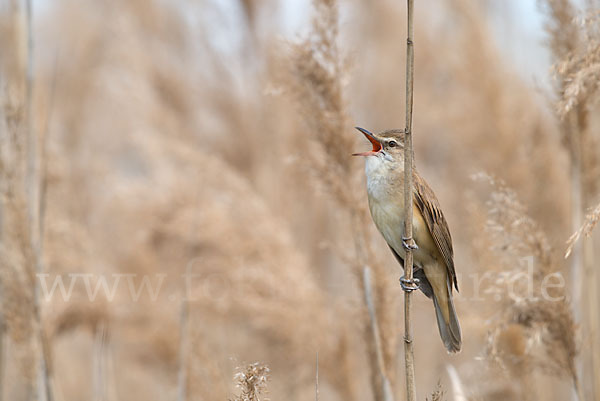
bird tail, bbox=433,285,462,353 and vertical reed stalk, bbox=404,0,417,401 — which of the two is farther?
bird tail, bbox=433,285,462,353

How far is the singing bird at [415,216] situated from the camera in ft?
6.49

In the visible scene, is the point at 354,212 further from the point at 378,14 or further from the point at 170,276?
the point at 378,14

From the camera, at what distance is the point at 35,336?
206 centimetres

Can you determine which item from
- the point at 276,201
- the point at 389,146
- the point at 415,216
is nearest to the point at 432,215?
the point at 415,216

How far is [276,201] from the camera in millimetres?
3418

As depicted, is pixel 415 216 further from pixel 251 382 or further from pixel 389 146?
pixel 251 382

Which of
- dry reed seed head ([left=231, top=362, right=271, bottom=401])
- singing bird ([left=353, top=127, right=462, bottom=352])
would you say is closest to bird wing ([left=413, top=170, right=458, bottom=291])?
singing bird ([left=353, top=127, right=462, bottom=352])

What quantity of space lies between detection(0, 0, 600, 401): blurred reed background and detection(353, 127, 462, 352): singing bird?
10cm

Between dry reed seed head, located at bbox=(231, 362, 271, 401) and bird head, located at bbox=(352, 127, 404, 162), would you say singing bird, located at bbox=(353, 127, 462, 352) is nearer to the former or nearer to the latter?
bird head, located at bbox=(352, 127, 404, 162)

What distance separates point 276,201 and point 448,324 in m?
1.61

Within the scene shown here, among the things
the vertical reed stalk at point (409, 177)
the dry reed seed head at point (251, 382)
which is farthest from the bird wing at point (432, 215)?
the dry reed seed head at point (251, 382)

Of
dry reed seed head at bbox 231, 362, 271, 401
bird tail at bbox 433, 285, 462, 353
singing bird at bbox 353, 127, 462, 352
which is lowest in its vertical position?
dry reed seed head at bbox 231, 362, 271, 401

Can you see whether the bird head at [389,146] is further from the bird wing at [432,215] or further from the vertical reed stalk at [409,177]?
the vertical reed stalk at [409,177]

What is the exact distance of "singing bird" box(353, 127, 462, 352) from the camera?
198 cm
